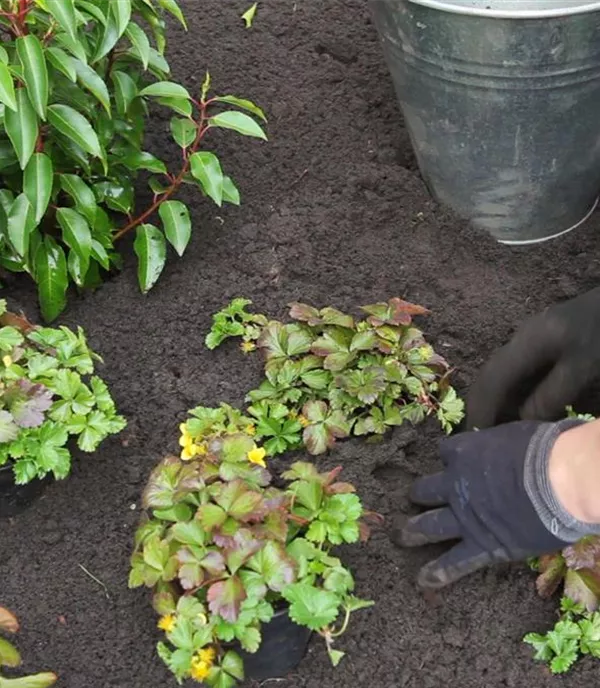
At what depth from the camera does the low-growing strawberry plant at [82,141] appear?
6.28ft

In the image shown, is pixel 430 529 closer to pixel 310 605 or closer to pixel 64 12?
pixel 310 605

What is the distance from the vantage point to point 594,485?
4.66 ft

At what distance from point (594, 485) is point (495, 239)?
137cm

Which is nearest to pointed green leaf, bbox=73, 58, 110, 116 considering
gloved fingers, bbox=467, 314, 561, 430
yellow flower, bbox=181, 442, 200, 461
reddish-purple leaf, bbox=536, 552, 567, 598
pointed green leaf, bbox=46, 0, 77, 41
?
pointed green leaf, bbox=46, 0, 77, 41

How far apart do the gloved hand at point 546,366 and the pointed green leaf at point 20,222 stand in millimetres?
1079

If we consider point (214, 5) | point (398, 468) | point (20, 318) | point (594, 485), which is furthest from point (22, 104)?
point (214, 5)

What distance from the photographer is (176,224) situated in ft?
7.63

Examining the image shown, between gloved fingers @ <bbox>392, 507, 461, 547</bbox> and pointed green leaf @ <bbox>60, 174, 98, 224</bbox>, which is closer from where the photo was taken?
gloved fingers @ <bbox>392, 507, 461, 547</bbox>

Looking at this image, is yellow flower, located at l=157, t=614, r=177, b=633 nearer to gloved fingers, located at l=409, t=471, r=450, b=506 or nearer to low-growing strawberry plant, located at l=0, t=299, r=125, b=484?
low-growing strawberry plant, located at l=0, t=299, r=125, b=484

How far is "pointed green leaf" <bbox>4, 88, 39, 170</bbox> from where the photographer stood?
1.92m

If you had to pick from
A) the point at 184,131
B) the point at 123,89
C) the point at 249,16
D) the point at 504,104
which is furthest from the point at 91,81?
the point at 249,16

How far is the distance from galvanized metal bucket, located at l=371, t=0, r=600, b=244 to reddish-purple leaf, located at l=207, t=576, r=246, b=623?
138 centimetres

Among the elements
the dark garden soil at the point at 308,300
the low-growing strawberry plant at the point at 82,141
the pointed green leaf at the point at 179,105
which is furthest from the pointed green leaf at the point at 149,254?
the pointed green leaf at the point at 179,105

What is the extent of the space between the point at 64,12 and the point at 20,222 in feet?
1.78
